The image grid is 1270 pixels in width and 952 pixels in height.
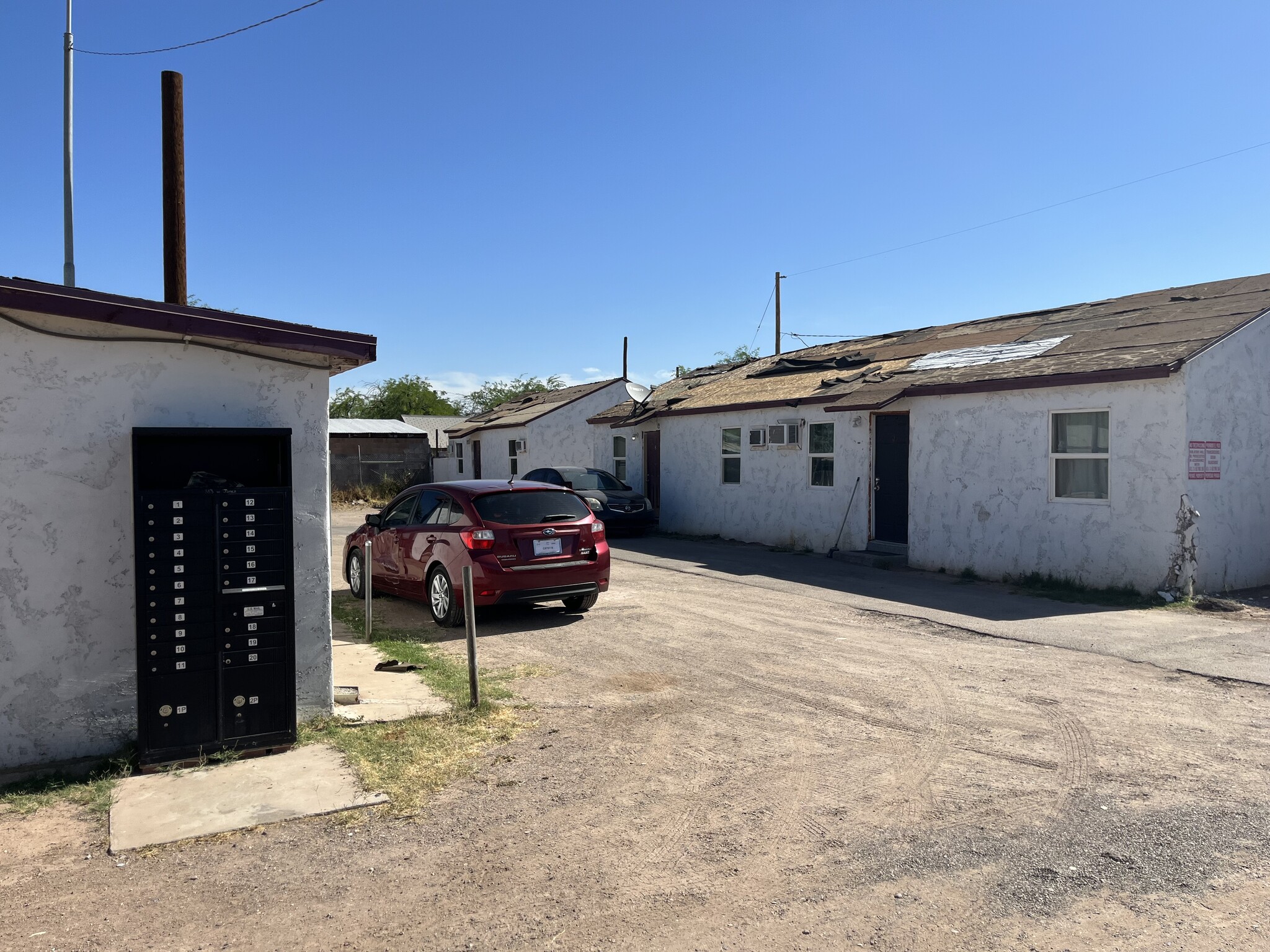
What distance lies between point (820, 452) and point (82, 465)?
43.7 ft

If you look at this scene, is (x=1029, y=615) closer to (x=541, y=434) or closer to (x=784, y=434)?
(x=784, y=434)

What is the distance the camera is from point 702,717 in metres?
6.37

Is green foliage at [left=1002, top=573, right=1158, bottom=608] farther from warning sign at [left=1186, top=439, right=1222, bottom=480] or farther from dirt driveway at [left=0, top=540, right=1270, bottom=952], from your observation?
dirt driveway at [left=0, top=540, right=1270, bottom=952]

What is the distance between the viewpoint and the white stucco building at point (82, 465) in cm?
514

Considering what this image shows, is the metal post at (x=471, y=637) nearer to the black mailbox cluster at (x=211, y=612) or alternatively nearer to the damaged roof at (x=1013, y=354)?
the black mailbox cluster at (x=211, y=612)

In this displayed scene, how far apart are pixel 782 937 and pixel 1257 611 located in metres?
9.48

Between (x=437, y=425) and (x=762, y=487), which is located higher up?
(x=437, y=425)

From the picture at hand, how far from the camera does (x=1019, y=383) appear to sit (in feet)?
41.2

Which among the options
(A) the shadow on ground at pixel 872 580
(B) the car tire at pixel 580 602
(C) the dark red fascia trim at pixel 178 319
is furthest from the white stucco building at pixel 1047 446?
(C) the dark red fascia trim at pixel 178 319

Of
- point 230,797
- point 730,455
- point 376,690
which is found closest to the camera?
point 230,797

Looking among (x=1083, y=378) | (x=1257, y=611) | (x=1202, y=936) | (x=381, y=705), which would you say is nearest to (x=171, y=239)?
(x=381, y=705)

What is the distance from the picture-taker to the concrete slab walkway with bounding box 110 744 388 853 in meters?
4.50

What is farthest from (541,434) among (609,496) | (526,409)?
(609,496)

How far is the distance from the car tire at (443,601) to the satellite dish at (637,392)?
1340cm
